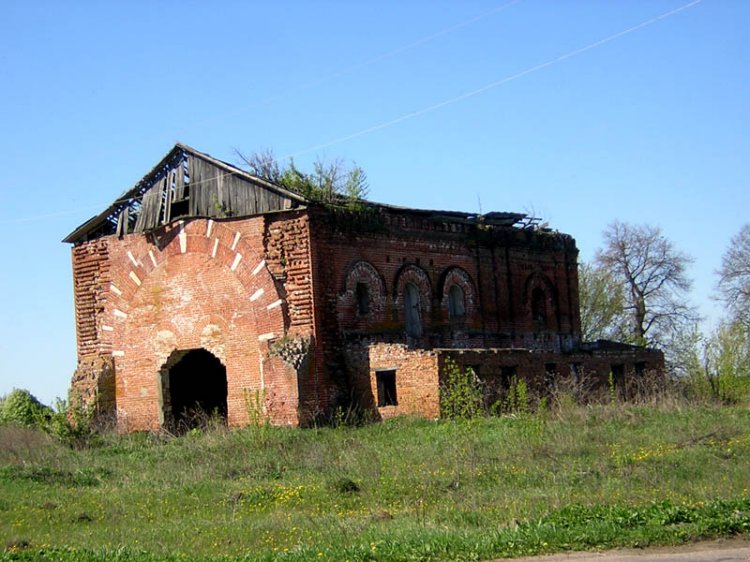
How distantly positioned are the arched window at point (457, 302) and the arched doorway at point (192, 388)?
22.1 feet

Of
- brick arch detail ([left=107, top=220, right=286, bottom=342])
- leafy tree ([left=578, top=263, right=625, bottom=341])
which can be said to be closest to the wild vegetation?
brick arch detail ([left=107, top=220, right=286, bottom=342])

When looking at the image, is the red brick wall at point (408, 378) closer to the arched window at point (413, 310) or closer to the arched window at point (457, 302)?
the arched window at point (413, 310)

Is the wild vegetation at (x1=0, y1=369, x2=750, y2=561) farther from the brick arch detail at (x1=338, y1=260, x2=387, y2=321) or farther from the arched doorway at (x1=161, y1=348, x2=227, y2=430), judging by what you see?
the brick arch detail at (x1=338, y1=260, x2=387, y2=321)

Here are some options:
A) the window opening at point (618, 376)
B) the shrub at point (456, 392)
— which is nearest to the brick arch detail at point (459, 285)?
the window opening at point (618, 376)

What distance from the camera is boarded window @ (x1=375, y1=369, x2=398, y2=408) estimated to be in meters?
25.4

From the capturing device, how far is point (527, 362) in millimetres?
26422

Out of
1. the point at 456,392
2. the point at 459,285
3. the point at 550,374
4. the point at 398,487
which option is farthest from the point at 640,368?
the point at 398,487

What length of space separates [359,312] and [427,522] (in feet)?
44.8

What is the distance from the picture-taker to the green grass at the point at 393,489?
11891mm

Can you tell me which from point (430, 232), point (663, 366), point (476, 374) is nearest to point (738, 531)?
point (476, 374)

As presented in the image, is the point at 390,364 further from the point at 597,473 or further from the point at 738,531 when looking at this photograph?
the point at 738,531

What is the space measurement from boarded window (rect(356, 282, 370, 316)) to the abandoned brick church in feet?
0.13

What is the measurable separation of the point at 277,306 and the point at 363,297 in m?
2.67

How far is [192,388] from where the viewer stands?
28.8 meters
